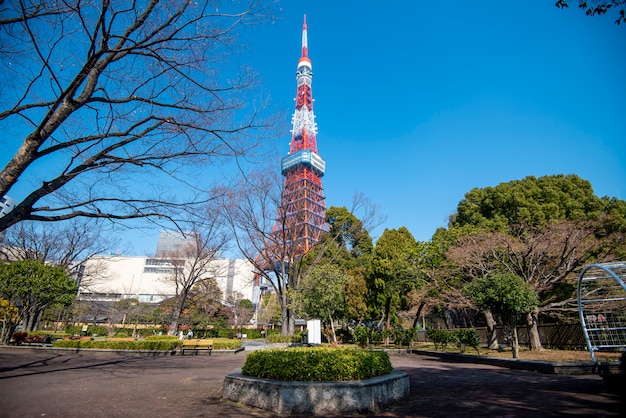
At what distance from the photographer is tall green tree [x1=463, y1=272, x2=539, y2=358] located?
10734mm

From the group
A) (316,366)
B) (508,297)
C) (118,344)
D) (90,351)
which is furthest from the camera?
(118,344)

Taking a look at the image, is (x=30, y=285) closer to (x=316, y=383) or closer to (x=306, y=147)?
(x=316, y=383)

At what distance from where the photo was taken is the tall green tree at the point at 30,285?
14742 mm

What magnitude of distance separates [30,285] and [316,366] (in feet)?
54.5

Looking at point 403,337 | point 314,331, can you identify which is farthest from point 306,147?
point 314,331

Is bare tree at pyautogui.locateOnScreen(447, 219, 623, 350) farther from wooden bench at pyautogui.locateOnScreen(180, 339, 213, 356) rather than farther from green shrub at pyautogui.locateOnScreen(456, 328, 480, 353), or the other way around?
wooden bench at pyautogui.locateOnScreen(180, 339, 213, 356)

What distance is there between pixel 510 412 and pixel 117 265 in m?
76.5

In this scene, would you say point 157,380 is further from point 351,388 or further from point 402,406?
point 402,406

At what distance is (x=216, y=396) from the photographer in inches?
237

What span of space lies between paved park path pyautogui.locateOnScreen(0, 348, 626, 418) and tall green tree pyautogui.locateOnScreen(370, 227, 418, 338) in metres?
12.0

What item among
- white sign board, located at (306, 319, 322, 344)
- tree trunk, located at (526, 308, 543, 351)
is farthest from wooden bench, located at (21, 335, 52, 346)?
tree trunk, located at (526, 308, 543, 351)

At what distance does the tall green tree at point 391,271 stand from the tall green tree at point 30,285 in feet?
59.3

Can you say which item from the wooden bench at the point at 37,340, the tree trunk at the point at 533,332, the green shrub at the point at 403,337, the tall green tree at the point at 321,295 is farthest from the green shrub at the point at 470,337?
the wooden bench at the point at 37,340

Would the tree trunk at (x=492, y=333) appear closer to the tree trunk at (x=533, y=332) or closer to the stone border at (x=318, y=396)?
the tree trunk at (x=533, y=332)
